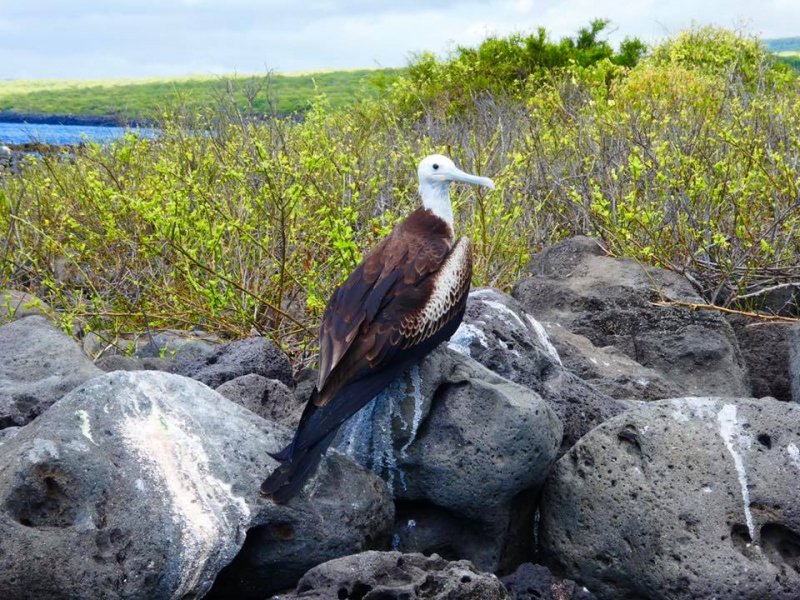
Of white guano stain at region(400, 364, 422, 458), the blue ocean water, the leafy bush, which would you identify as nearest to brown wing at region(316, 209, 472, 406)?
white guano stain at region(400, 364, 422, 458)

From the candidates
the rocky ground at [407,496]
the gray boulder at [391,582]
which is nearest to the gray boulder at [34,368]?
the rocky ground at [407,496]

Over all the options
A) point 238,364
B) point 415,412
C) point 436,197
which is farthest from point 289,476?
point 238,364

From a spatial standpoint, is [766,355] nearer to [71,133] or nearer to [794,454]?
[794,454]

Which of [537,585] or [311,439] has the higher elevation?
[311,439]

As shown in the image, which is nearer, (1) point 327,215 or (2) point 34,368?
(2) point 34,368

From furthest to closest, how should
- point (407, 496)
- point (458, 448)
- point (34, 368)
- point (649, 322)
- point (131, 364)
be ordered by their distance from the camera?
point (649, 322)
point (131, 364)
point (34, 368)
point (407, 496)
point (458, 448)

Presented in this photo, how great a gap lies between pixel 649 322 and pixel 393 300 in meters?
2.25

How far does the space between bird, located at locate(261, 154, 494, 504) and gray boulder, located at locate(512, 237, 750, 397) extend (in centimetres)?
174

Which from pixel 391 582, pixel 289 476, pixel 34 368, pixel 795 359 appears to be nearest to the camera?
pixel 391 582

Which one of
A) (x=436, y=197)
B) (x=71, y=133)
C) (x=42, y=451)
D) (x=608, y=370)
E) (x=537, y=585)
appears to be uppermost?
(x=436, y=197)

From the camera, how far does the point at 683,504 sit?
9.45 feet

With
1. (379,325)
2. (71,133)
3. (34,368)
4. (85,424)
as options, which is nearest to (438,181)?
(379,325)

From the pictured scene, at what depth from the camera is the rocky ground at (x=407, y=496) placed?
8.33ft

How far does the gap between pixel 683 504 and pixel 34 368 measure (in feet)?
7.77
